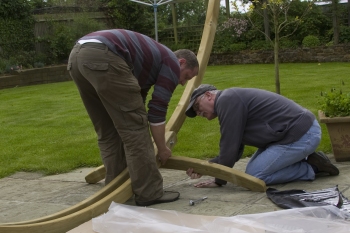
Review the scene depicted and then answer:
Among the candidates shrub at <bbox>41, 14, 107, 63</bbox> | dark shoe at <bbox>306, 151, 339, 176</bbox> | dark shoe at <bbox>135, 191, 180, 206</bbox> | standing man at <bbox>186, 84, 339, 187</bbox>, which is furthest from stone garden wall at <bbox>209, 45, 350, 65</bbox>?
dark shoe at <bbox>135, 191, 180, 206</bbox>

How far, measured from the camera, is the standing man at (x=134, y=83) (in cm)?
338

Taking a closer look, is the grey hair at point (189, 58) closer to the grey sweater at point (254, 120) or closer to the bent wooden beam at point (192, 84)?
the grey sweater at point (254, 120)

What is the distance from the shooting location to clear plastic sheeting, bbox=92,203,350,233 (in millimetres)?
2867

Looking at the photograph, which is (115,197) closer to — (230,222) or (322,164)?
(230,222)

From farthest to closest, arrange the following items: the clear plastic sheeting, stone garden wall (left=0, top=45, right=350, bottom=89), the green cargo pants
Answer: stone garden wall (left=0, top=45, right=350, bottom=89)
the green cargo pants
the clear plastic sheeting

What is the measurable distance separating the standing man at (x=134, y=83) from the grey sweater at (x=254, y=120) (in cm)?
38

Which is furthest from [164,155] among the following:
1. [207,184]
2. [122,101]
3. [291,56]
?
[291,56]

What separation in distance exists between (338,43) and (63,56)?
9.02m

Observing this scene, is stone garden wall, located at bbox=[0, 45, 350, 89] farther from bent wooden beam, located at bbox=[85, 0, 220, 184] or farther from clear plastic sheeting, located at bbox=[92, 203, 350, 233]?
clear plastic sheeting, located at bbox=[92, 203, 350, 233]

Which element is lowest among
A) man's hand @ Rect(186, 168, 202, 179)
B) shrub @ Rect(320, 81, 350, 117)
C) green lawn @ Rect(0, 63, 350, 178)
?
green lawn @ Rect(0, 63, 350, 178)

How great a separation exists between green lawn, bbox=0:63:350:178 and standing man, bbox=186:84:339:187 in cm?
117

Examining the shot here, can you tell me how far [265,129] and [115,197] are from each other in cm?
122

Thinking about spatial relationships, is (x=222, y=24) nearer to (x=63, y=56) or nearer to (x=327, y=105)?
(x=63, y=56)

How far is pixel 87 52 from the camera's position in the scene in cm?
340
